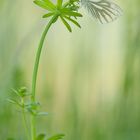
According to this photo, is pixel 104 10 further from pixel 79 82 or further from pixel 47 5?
pixel 79 82

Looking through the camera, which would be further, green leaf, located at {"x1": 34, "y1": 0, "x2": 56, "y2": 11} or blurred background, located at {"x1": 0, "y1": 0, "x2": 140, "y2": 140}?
blurred background, located at {"x1": 0, "y1": 0, "x2": 140, "y2": 140}

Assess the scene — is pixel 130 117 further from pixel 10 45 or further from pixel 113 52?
pixel 113 52

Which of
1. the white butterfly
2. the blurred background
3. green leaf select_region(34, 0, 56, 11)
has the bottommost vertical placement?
the blurred background

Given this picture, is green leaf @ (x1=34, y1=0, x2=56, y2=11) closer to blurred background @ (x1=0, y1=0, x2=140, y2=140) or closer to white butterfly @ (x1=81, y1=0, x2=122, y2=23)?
white butterfly @ (x1=81, y1=0, x2=122, y2=23)

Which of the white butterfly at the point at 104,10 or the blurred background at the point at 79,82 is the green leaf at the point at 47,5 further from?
the blurred background at the point at 79,82

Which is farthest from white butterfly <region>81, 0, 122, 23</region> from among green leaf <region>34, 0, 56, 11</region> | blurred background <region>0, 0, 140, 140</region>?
blurred background <region>0, 0, 140, 140</region>

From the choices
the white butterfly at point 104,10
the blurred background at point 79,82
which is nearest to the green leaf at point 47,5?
the white butterfly at point 104,10

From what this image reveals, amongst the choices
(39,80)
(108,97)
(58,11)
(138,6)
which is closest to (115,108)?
(108,97)
